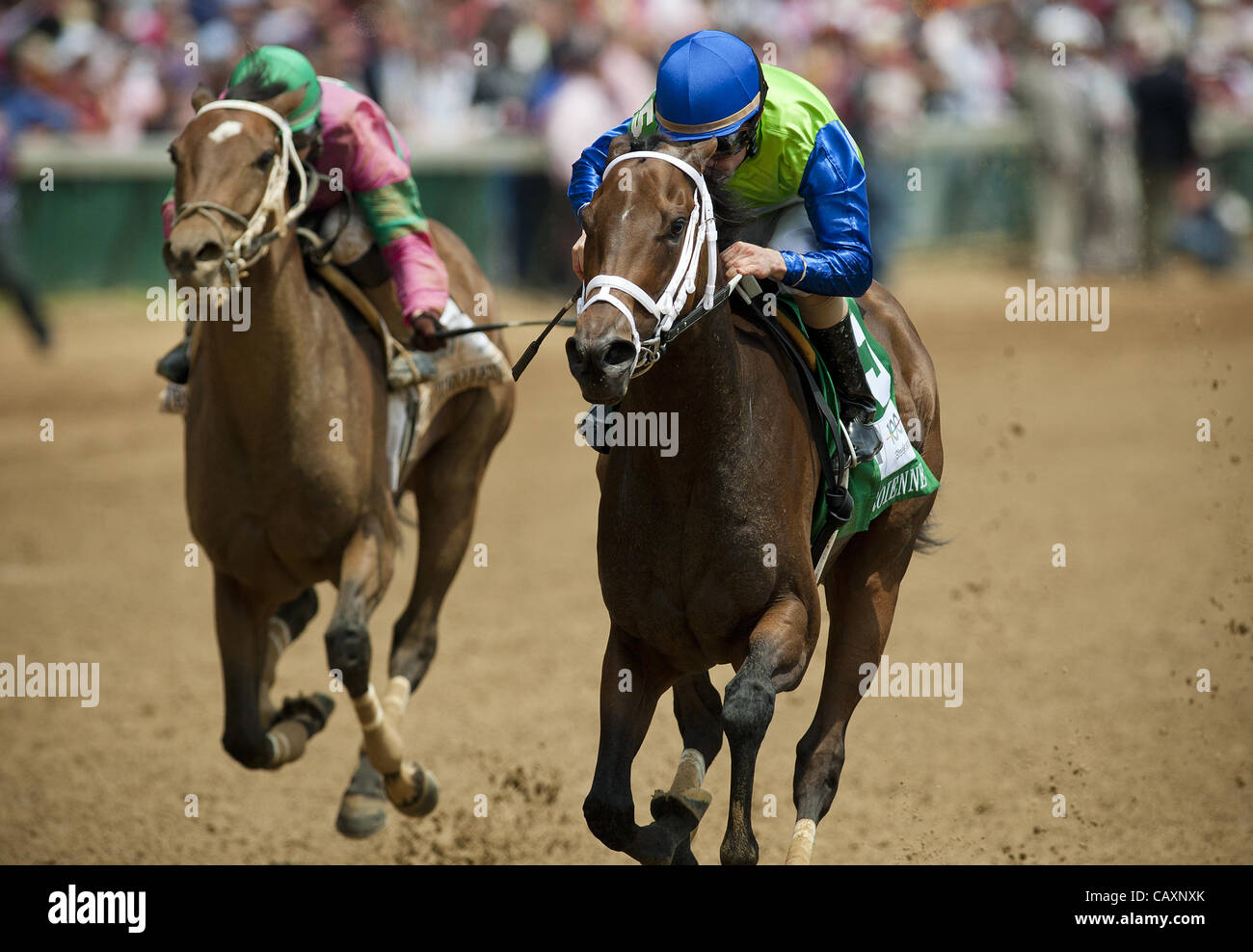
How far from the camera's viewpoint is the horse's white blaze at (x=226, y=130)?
512 cm

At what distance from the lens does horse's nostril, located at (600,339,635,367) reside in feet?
11.8

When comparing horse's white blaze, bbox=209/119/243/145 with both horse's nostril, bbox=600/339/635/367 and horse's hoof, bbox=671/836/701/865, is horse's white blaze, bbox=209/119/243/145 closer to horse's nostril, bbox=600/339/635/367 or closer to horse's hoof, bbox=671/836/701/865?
horse's nostril, bbox=600/339/635/367

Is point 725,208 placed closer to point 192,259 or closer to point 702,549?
point 702,549

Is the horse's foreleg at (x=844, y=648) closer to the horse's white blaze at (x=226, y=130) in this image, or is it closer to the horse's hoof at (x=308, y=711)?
the horse's hoof at (x=308, y=711)

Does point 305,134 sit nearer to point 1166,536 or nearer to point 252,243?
point 252,243

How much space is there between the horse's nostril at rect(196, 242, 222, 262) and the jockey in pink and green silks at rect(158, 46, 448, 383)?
3.04 feet

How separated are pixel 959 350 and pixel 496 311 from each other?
8.45 metres

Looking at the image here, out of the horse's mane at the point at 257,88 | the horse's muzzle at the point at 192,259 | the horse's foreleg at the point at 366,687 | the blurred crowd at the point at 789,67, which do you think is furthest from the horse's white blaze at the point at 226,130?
the blurred crowd at the point at 789,67

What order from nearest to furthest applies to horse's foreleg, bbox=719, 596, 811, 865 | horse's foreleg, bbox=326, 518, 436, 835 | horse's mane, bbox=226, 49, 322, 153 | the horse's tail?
1. horse's foreleg, bbox=719, 596, 811, 865
2. horse's mane, bbox=226, 49, 322, 153
3. horse's foreleg, bbox=326, 518, 436, 835
4. the horse's tail

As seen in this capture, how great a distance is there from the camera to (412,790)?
6.04 metres

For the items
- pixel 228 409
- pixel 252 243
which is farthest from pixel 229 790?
pixel 252 243

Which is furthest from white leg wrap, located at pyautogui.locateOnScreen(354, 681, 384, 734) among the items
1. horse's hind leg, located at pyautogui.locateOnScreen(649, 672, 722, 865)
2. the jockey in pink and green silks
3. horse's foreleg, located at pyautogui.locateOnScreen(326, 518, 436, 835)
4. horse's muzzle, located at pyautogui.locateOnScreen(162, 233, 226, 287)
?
horse's muzzle, located at pyautogui.locateOnScreen(162, 233, 226, 287)
